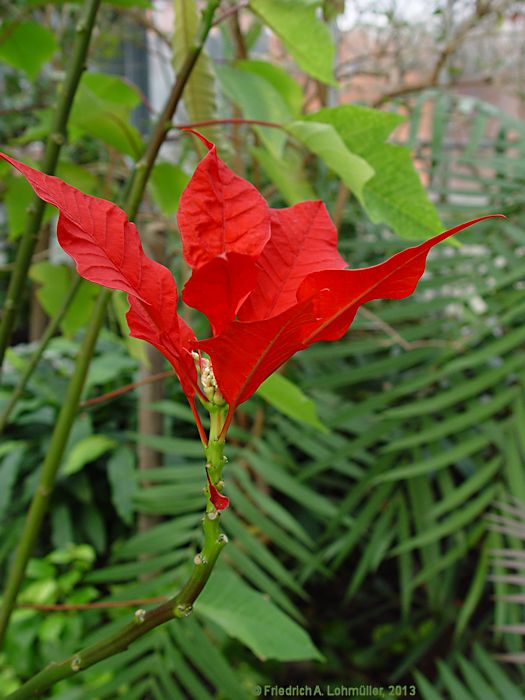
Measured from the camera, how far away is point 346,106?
0.35 metres

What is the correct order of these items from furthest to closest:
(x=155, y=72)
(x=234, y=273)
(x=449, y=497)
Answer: (x=155, y=72), (x=449, y=497), (x=234, y=273)

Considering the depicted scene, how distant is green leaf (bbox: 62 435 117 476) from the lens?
1189mm

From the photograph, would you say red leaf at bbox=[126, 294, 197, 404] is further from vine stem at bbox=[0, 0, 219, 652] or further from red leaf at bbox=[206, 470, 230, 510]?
vine stem at bbox=[0, 0, 219, 652]

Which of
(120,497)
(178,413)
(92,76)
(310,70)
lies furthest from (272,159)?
(120,497)

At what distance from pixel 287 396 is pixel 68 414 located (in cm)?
11

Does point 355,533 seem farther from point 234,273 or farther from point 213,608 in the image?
point 234,273

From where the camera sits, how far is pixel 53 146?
0.37m

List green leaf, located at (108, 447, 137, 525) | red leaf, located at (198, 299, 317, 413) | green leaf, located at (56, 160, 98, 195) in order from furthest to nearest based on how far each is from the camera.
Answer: green leaf, located at (108, 447, 137, 525) < green leaf, located at (56, 160, 98, 195) < red leaf, located at (198, 299, 317, 413)

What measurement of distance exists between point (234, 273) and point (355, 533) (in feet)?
2.69

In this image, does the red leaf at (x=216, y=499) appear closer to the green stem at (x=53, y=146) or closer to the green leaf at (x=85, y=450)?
the green stem at (x=53, y=146)

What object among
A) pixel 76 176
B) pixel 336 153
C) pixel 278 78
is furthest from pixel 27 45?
pixel 336 153

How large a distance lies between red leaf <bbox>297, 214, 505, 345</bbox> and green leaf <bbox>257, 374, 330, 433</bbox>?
0.15 metres

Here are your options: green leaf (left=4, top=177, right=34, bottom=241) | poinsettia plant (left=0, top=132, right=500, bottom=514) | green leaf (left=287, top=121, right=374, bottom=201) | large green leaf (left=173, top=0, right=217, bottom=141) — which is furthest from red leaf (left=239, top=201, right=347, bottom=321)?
green leaf (left=4, top=177, right=34, bottom=241)

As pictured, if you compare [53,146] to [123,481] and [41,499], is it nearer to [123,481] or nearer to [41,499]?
[41,499]
